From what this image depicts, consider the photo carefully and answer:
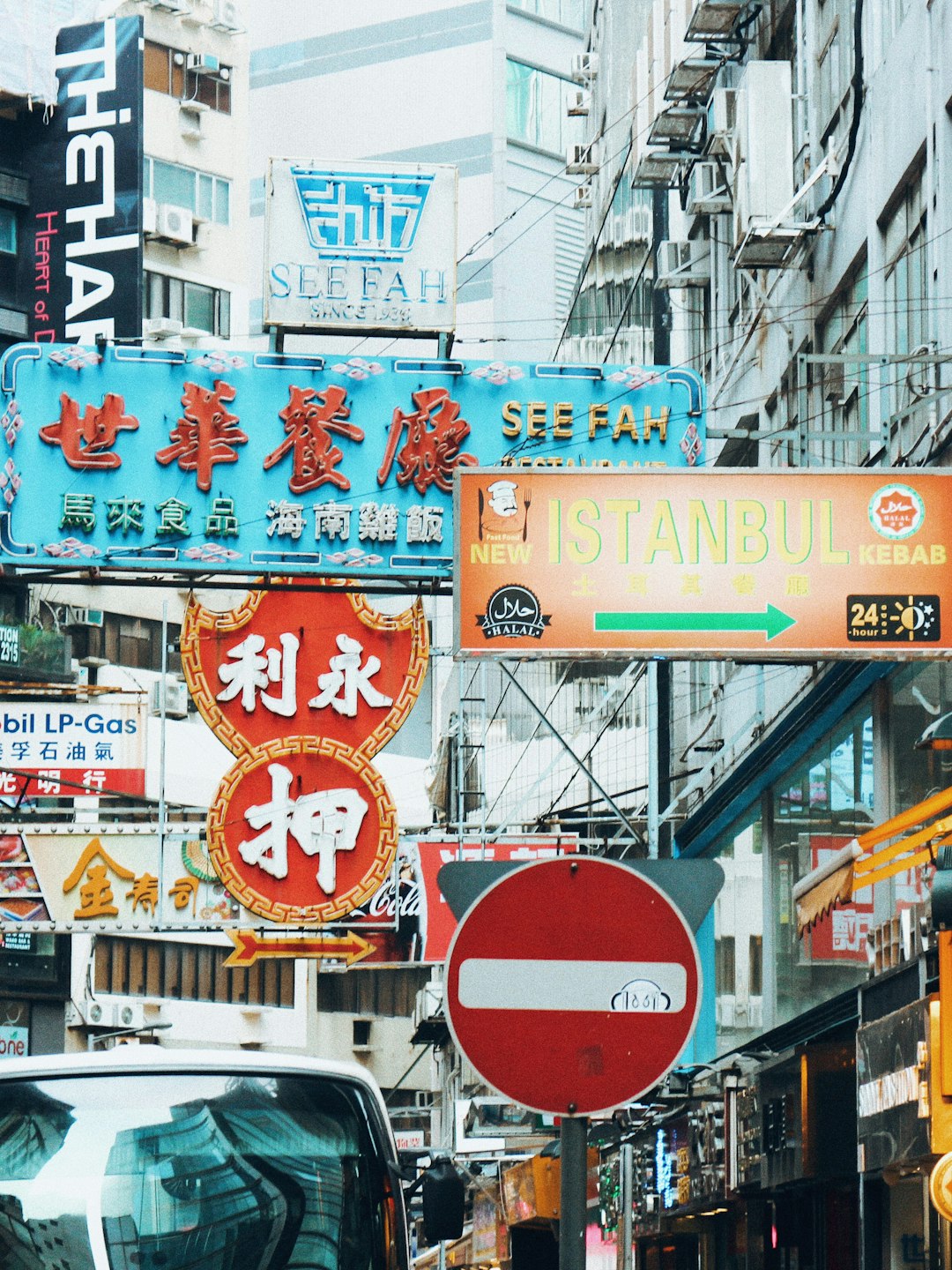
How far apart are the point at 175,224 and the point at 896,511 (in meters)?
42.2

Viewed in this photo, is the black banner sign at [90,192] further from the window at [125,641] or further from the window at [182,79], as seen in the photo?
the window at [182,79]

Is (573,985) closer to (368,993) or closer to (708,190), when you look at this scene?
(708,190)

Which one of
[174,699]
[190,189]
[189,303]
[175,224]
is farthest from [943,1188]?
[190,189]

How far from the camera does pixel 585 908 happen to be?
566 centimetres

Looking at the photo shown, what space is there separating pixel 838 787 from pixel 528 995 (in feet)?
35.3

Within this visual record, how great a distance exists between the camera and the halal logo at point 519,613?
11602 millimetres

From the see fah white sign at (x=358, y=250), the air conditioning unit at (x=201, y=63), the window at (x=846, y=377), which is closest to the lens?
the window at (x=846, y=377)

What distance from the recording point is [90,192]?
41719 millimetres

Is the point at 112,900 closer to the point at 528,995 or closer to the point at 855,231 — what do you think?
the point at 855,231

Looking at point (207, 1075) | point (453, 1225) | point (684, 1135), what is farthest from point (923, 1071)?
point (684, 1135)

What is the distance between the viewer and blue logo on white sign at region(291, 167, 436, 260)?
17.1 meters

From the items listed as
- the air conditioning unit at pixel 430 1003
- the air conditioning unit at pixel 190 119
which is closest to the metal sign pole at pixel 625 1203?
the air conditioning unit at pixel 430 1003

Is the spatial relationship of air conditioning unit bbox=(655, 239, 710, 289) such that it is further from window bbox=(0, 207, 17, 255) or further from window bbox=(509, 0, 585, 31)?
window bbox=(509, 0, 585, 31)

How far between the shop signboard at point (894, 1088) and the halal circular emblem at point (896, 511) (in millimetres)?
2399
